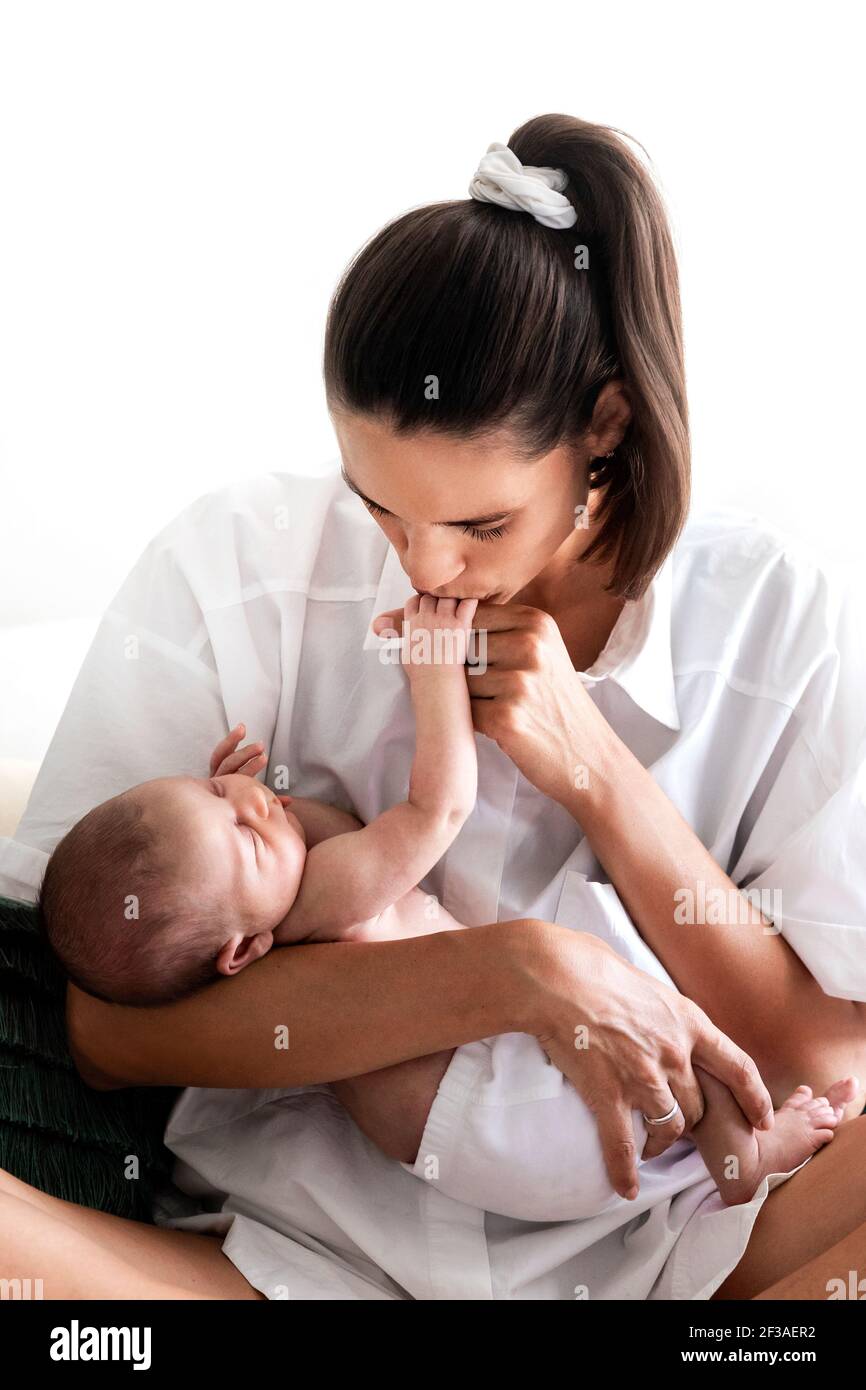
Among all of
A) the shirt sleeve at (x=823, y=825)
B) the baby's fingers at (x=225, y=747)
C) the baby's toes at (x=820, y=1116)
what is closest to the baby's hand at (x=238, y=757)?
the baby's fingers at (x=225, y=747)

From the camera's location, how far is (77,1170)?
158 centimetres

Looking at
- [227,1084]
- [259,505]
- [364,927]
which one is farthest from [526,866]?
[259,505]

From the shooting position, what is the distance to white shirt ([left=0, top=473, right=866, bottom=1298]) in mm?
1579

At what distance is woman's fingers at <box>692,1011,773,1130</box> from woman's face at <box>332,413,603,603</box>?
57cm

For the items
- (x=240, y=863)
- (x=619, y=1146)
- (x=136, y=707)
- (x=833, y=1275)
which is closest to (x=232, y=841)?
(x=240, y=863)

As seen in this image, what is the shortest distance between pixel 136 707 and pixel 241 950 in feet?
1.15

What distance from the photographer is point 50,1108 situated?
1.58m

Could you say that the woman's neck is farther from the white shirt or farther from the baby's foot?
the baby's foot

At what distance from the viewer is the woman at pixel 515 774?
4.85 feet

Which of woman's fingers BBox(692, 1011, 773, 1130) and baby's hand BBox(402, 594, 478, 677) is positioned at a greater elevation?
baby's hand BBox(402, 594, 478, 677)

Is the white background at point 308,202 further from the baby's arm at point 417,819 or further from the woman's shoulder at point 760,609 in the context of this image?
the baby's arm at point 417,819

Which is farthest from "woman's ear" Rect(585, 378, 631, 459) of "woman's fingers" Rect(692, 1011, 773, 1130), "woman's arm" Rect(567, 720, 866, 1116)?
"woman's fingers" Rect(692, 1011, 773, 1130)

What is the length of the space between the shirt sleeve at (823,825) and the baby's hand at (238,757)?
646 millimetres

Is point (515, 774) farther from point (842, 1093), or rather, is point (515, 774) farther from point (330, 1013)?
point (842, 1093)
